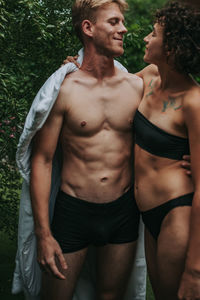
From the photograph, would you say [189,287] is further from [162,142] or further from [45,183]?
[45,183]

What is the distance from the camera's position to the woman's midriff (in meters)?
2.76

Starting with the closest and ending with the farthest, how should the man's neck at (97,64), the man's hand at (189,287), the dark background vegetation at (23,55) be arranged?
the man's hand at (189,287)
the man's neck at (97,64)
the dark background vegetation at (23,55)

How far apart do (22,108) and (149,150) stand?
1349mm

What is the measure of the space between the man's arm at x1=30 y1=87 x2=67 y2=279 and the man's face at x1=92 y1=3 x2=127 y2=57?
0.43 metres

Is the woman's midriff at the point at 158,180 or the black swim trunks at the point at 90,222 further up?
the woman's midriff at the point at 158,180

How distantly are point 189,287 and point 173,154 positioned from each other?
0.73 metres

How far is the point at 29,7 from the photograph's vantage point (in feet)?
11.5

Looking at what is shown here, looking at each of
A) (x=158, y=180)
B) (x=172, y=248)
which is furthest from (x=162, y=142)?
(x=172, y=248)

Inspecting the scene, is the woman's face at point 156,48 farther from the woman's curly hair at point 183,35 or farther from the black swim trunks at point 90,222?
the black swim trunks at point 90,222

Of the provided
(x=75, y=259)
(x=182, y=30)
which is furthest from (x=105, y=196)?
(x=182, y=30)

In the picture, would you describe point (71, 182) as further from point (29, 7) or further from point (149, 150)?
point (29, 7)

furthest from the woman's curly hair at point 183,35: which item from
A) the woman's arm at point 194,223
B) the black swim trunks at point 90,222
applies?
the black swim trunks at point 90,222

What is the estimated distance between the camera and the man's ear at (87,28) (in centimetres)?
316

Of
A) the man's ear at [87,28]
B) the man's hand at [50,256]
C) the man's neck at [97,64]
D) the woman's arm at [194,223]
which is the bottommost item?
the man's hand at [50,256]
